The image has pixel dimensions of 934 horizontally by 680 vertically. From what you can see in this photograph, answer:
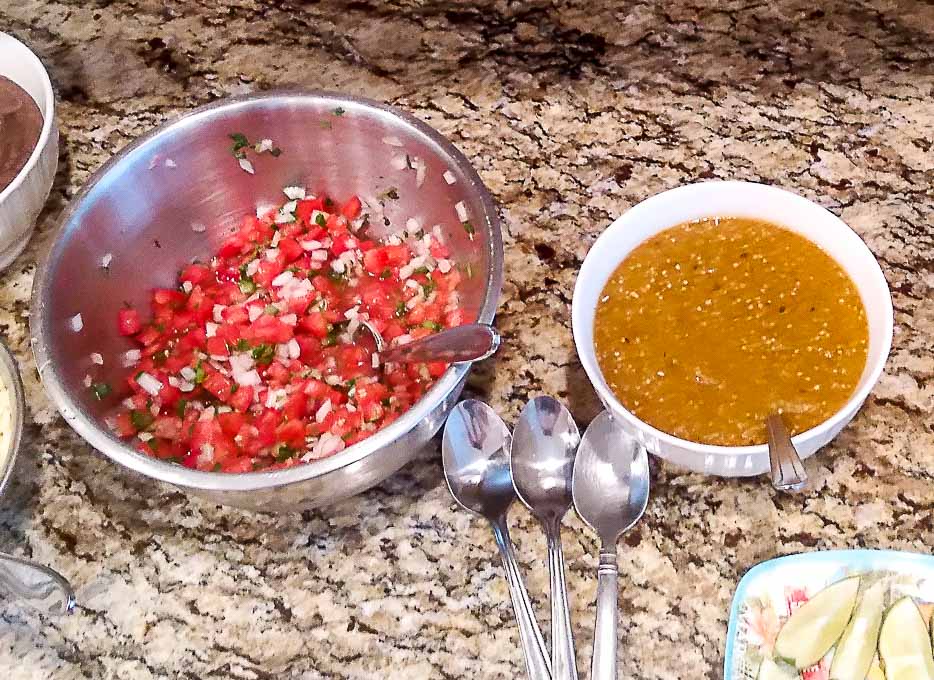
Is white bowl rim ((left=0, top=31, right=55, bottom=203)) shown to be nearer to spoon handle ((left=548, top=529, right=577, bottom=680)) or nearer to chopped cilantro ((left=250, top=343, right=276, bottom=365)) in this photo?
chopped cilantro ((left=250, top=343, right=276, bottom=365))

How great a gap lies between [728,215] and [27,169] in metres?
1.05

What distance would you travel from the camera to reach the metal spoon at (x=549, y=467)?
3.66 ft

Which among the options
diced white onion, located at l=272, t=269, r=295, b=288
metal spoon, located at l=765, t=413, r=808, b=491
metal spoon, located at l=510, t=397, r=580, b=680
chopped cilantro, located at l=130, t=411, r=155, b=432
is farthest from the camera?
diced white onion, located at l=272, t=269, r=295, b=288

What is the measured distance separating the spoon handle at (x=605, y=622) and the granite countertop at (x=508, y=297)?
0.16 feet

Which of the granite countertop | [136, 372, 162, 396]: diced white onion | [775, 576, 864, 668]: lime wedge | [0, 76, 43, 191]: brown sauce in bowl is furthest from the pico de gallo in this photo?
[775, 576, 864, 668]: lime wedge

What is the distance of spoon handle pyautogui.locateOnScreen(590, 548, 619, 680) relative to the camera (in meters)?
1.02

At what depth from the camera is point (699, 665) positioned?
1.08 m

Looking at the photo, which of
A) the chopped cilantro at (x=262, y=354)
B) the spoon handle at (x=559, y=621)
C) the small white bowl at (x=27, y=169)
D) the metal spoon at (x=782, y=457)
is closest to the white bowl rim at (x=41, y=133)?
the small white bowl at (x=27, y=169)

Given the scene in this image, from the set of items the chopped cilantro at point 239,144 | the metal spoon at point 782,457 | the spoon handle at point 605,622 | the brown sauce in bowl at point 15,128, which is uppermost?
the chopped cilantro at point 239,144

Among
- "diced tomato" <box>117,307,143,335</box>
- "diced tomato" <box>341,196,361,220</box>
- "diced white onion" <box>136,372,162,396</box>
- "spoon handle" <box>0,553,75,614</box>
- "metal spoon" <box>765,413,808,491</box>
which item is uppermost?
"metal spoon" <box>765,413,808,491</box>

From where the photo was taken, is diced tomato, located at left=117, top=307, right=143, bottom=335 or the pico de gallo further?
diced tomato, located at left=117, top=307, right=143, bottom=335

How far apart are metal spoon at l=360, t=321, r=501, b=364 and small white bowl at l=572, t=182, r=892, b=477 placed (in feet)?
0.39

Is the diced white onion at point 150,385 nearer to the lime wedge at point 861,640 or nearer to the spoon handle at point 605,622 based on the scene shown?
the spoon handle at point 605,622

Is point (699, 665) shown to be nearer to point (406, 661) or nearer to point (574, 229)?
point (406, 661)
